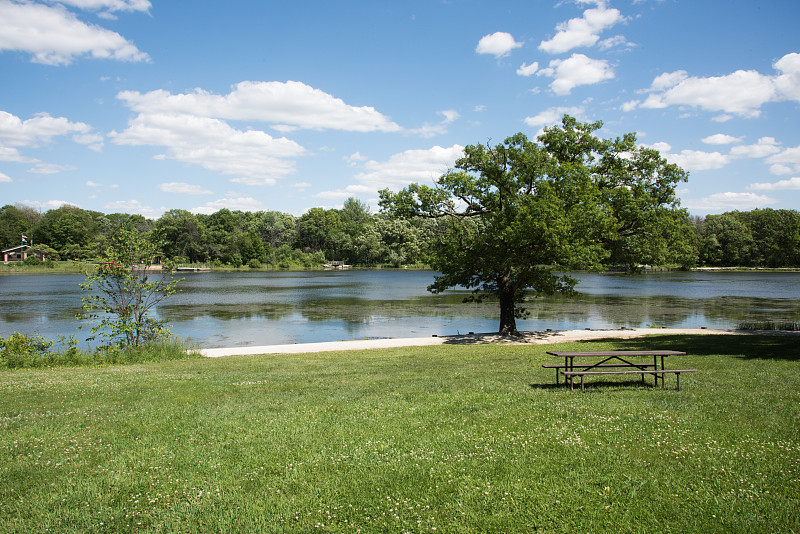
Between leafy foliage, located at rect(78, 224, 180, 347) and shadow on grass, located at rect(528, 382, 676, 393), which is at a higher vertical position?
leafy foliage, located at rect(78, 224, 180, 347)

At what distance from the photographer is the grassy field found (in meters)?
5.05

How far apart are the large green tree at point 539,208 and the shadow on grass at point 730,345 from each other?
4.76 m

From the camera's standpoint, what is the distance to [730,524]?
15.5 ft

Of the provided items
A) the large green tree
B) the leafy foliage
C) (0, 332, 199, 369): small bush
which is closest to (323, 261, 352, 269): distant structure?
the large green tree

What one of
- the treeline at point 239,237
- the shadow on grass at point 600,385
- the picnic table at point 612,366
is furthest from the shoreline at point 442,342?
the treeline at point 239,237

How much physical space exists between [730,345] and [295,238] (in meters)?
127

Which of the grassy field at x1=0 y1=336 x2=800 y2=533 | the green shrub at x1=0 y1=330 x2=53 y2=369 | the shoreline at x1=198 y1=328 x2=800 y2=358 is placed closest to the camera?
the grassy field at x1=0 y1=336 x2=800 y2=533

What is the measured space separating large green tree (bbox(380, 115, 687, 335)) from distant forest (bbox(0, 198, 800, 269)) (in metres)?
69.2

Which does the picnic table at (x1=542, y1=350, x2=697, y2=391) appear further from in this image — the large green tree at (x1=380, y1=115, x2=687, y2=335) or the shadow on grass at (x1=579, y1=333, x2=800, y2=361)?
the large green tree at (x1=380, y1=115, x2=687, y2=335)

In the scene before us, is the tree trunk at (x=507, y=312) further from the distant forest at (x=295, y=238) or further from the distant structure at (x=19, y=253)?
the distant structure at (x=19, y=253)

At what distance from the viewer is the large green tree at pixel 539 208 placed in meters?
21.9

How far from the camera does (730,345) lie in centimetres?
1770

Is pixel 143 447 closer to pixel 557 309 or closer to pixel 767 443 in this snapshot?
pixel 767 443

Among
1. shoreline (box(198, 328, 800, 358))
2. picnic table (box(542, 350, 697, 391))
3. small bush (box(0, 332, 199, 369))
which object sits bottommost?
shoreline (box(198, 328, 800, 358))
